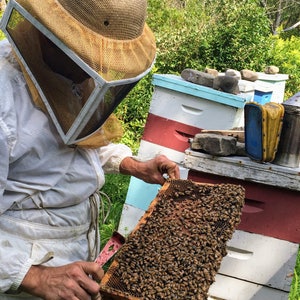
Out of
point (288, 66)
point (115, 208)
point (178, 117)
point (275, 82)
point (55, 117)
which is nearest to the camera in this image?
point (55, 117)

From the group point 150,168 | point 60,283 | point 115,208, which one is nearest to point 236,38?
point 115,208

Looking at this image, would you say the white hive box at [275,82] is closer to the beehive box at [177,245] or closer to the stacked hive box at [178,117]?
the stacked hive box at [178,117]

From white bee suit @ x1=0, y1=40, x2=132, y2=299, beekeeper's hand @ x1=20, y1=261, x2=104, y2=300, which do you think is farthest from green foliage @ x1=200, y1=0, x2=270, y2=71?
beekeeper's hand @ x1=20, y1=261, x2=104, y2=300

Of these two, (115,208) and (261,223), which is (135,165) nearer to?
(261,223)

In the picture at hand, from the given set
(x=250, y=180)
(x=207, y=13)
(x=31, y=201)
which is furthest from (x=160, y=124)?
(x=207, y=13)

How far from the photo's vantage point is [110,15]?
149 cm

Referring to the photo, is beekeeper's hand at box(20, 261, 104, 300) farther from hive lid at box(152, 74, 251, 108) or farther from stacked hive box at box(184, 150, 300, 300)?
hive lid at box(152, 74, 251, 108)

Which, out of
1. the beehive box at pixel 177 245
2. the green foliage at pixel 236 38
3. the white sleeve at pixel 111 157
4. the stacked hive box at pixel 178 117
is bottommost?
the beehive box at pixel 177 245

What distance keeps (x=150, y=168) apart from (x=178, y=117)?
1.60m

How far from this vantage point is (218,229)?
78.0 inches

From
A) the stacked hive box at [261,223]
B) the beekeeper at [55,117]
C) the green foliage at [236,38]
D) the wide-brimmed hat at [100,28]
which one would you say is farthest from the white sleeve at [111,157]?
the green foliage at [236,38]

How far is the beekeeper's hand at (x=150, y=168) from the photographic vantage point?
2.18m

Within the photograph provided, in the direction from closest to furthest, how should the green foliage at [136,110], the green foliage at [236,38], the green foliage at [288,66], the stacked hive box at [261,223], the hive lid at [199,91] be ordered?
the stacked hive box at [261,223]
the hive lid at [199,91]
the green foliage at [136,110]
the green foliage at [236,38]
the green foliage at [288,66]

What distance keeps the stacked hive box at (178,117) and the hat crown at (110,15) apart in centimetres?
201
